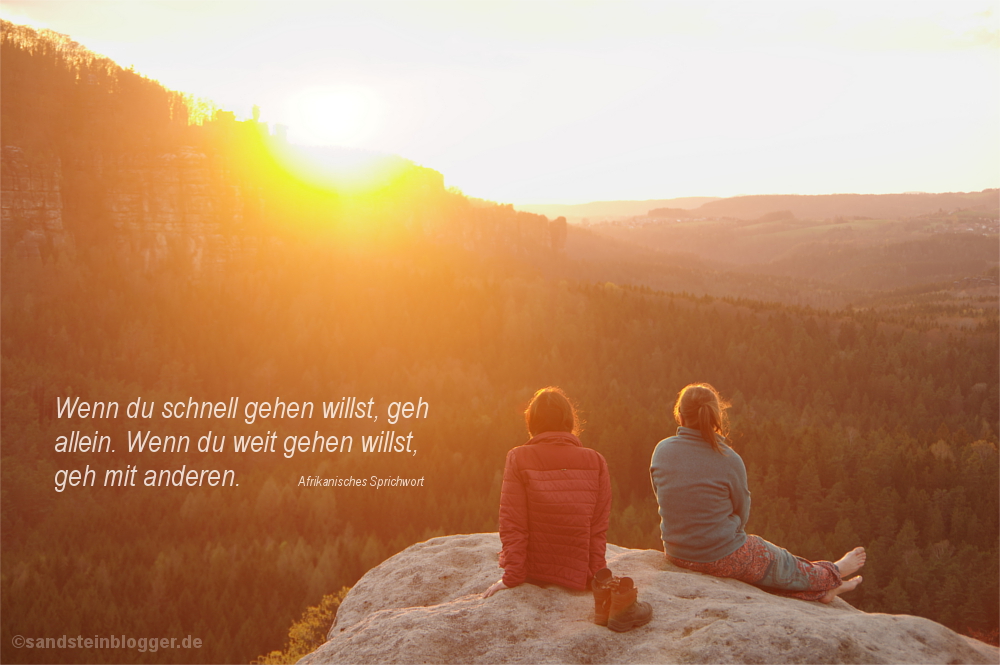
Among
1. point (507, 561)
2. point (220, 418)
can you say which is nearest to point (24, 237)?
point (220, 418)

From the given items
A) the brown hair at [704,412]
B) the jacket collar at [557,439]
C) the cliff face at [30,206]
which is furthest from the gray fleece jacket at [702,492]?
the cliff face at [30,206]

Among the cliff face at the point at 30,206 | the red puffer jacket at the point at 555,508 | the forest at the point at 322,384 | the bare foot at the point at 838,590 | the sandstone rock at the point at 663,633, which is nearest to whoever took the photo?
the sandstone rock at the point at 663,633

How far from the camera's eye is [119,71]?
10275 centimetres

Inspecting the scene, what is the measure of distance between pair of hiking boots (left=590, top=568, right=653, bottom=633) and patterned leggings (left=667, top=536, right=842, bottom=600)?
206cm

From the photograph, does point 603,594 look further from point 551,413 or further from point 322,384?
point 322,384

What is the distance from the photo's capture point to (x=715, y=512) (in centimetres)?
941

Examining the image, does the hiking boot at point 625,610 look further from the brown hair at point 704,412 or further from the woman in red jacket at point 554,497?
the brown hair at point 704,412

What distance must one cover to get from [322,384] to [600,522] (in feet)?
290

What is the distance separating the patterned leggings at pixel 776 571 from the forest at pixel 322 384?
3408cm

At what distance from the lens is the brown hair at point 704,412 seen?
30.0ft

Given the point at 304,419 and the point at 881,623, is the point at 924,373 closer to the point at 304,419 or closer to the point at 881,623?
the point at 304,419

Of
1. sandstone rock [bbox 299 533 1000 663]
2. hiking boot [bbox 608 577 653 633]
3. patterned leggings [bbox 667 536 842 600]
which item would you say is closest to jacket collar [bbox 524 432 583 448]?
hiking boot [bbox 608 577 653 633]

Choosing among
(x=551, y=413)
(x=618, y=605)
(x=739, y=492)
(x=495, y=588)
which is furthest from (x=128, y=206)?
(x=618, y=605)

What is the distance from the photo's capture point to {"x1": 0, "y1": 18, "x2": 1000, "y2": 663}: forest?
44406mm
